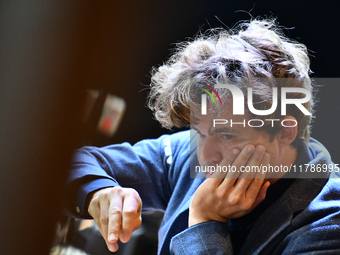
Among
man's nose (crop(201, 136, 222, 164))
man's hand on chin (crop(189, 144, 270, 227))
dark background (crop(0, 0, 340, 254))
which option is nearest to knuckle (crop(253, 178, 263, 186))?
man's hand on chin (crop(189, 144, 270, 227))

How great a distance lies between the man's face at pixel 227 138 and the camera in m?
0.69

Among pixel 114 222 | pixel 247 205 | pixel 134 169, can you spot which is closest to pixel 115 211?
pixel 114 222

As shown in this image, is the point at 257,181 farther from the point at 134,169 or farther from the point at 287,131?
the point at 134,169

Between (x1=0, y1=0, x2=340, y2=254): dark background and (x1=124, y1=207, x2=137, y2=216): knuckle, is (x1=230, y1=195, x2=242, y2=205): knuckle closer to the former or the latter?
(x1=124, y1=207, x2=137, y2=216): knuckle

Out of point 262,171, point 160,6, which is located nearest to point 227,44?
point 160,6

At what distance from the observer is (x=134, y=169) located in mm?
895

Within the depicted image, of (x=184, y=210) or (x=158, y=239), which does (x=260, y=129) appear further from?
(x=158, y=239)

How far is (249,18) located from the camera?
773 millimetres

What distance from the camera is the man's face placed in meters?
0.69

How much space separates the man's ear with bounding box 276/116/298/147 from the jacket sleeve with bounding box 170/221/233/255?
0.87ft

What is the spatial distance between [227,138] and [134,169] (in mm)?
348

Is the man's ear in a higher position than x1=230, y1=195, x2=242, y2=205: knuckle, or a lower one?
higher

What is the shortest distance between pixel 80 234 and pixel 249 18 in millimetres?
765

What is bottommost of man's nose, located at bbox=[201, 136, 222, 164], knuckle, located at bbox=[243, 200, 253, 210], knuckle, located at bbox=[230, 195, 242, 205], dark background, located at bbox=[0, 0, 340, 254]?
knuckle, located at bbox=[243, 200, 253, 210]
